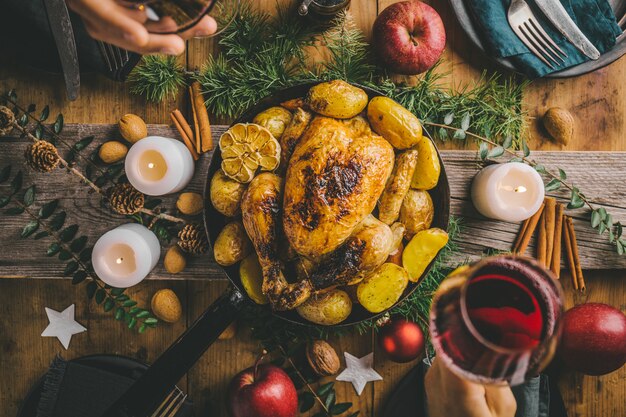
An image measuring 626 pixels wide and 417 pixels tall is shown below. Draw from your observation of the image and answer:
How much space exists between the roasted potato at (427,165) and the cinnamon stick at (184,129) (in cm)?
51

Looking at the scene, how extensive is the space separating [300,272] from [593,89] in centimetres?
91

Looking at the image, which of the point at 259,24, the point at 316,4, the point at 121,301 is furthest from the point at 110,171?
the point at 316,4

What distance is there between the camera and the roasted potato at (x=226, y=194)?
953mm

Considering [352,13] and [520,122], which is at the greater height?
[352,13]

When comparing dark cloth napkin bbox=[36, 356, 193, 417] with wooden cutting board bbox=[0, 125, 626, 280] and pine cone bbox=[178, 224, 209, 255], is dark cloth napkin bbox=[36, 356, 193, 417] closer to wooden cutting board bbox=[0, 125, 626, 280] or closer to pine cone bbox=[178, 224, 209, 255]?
wooden cutting board bbox=[0, 125, 626, 280]

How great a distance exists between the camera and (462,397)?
0.87 m

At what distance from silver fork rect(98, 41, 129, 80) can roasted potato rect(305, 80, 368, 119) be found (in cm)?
46

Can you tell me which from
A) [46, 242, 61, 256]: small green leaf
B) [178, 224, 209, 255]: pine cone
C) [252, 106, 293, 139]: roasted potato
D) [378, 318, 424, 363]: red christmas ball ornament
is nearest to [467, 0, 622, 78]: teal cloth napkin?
[252, 106, 293, 139]: roasted potato

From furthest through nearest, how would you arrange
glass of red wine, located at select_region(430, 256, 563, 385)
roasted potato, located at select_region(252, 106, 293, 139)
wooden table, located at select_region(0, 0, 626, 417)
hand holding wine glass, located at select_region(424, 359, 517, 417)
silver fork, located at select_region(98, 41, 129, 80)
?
1. wooden table, located at select_region(0, 0, 626, 417)
2. silver fork, located at select_region(98, 41, 129, 80)
3. roasted potato, located at select_region(252, 106, 293, 139)
4. hand holding wine glass, located at select_region(424, 359, 517, 417)
5. glass of red wine, located at select_region(430, 256, 563, 385)

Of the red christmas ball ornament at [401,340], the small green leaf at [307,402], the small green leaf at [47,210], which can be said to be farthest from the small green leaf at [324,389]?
the small green leaf at [47,210]

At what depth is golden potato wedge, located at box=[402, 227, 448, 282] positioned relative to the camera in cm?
95

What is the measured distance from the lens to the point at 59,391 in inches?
44.9

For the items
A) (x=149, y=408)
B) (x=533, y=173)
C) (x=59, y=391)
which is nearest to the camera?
(x=149, y=408)

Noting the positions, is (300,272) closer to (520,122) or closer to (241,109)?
(241,109)
